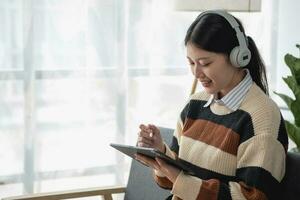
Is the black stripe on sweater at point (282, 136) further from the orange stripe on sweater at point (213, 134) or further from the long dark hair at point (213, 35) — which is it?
the long dark hair at point (213, 35)

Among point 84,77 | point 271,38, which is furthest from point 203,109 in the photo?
point 271,38

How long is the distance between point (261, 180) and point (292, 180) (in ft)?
0.38

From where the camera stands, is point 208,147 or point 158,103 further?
point 158,103

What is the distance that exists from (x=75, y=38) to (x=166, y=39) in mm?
508

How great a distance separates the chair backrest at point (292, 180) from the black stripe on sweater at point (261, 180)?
5 centimetres

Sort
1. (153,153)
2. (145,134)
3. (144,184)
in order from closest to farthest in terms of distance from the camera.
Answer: (153,153)
(145,134)
(144,184)

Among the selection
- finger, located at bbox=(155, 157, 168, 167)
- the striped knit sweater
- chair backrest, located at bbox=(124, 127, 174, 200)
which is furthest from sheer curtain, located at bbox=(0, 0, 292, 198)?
finger, located at bbox=(155, 157, 168, 167)

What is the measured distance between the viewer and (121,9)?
2.41 meters

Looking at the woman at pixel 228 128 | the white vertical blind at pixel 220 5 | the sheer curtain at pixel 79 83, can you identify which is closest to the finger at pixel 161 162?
the woman at pixel 228 128

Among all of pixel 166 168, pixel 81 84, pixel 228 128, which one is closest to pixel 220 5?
pixel 81 84

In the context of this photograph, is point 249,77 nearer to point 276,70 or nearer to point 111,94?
point 111,94

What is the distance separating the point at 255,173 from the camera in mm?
1256

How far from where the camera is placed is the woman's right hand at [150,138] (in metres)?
1.56

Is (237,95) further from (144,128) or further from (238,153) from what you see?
(144,128)
